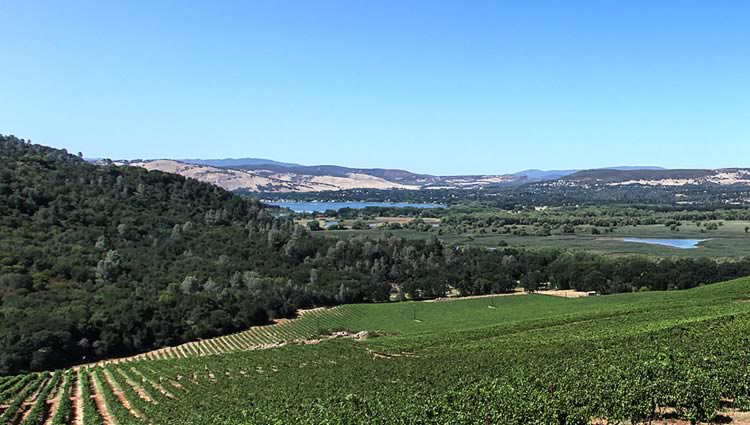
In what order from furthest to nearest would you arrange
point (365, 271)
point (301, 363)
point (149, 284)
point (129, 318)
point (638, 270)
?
point (365, 271), point (638, 270), point (149, 284), point (129, 318), point (301, 363)

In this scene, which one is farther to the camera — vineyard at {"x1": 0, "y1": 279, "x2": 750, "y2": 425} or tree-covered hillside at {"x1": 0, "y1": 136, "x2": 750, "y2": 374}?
tree-covered hillside at {"x1": 0, "y1": 136, "x2": 750, "y2": 374}

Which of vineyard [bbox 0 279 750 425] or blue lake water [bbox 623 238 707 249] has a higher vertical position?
vineyard [bbox 0 279 750 425]

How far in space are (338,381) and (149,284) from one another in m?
78.6

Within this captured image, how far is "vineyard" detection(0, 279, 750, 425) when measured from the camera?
81.1 ft

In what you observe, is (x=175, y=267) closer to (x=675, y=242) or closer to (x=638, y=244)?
(x=638, y=244)

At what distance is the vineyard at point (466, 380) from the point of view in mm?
24719

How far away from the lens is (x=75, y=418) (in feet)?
137

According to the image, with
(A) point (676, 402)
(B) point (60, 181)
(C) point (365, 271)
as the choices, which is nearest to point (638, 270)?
(C) point (365, 271)

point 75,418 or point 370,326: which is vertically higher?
point 75,418

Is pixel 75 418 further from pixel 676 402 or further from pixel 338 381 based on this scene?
pixel 676 402

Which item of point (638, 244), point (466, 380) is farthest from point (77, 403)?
point (638, 244)

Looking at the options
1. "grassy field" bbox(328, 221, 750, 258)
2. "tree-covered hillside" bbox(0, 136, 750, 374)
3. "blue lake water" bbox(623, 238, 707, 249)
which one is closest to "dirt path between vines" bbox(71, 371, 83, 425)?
"tree-covered hillside" bbox(0, 136, 750, 374)

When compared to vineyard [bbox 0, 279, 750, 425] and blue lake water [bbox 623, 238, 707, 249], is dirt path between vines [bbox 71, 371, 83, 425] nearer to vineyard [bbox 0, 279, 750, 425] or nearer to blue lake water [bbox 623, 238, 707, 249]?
vineyard [bbox 0, 279, 750, 425]

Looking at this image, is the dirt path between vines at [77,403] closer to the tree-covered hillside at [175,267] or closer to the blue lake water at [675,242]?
the tree-covered hillside at [175,267]
